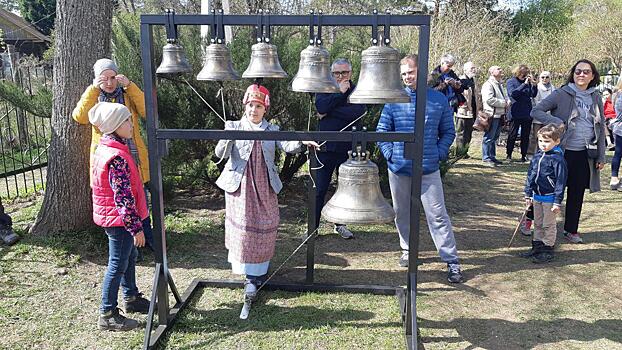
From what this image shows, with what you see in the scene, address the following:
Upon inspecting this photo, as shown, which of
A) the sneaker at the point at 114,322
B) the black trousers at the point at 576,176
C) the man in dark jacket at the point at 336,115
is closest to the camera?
the sneaker at the point at 114,322

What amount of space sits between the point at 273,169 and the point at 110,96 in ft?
4.61

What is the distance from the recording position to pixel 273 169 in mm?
3869

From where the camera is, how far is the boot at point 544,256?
4.81m

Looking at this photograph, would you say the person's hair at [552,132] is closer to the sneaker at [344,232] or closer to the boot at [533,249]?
the boot at [533,249]

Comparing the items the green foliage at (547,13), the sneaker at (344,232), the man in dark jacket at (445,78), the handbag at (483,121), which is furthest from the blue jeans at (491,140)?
the green foliage at (547,13)

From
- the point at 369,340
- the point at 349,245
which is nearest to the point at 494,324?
the point at 369,340

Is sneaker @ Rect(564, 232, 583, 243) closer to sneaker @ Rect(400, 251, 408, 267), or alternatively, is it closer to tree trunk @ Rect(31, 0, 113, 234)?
sneaker @ Rect(400, 251, 408, 267)

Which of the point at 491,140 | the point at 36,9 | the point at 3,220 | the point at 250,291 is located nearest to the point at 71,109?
the point at 3,220

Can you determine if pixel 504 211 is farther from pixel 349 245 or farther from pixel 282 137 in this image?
pixel 282 137

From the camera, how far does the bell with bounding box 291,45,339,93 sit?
10.3 ft

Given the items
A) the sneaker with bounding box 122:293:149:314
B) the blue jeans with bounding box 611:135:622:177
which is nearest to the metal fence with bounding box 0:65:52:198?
the sneaker with bounding box 122:293:149:314

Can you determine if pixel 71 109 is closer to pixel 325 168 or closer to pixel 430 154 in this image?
pixel 325 168

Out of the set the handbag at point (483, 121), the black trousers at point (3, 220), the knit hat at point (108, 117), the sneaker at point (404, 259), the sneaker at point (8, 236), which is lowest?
the sneaker at point (404, 259)

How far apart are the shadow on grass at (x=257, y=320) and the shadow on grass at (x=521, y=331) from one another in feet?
1.32
